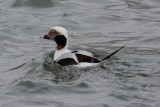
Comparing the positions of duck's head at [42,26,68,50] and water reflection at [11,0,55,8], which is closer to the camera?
duck's head at [42,26,68,50]

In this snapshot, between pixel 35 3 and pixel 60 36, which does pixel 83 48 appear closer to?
pixel 60 36

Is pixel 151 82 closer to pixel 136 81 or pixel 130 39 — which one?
pixel 136 81

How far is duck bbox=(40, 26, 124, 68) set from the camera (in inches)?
403

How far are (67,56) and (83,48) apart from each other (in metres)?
1.61

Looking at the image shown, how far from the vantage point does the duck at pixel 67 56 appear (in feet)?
33.6

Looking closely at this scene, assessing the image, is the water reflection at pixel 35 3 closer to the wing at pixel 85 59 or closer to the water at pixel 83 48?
the water at pixel 83 48

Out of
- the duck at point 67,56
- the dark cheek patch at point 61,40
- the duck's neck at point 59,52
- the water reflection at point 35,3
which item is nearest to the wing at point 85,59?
the duck at point 67,56

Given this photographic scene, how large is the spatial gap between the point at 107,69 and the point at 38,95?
1554 millimetres

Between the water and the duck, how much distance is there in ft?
0.36

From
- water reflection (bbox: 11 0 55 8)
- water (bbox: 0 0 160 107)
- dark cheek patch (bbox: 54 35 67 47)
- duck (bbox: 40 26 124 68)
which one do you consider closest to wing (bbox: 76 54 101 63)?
duck (bbox: 40 26 124 68)

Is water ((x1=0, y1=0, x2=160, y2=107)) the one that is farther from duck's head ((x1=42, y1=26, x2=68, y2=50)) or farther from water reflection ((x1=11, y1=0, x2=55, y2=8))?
duck's head ((x1=42, y1=26, x2=68, y2=50))

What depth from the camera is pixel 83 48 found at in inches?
475

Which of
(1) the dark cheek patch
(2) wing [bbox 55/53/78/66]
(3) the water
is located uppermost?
(1) the dark cheek patch

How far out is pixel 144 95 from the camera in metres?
8.80
